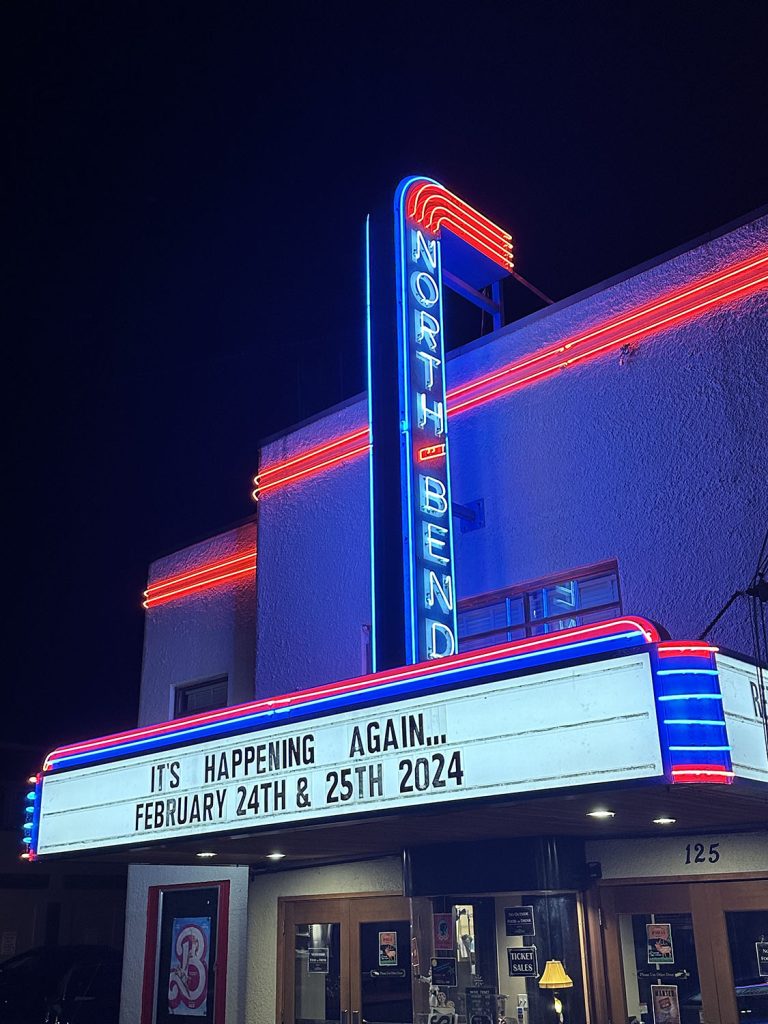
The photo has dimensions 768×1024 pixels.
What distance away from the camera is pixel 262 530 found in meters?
12.7

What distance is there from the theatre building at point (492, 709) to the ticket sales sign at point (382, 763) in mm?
21

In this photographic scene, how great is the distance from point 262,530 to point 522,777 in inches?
259

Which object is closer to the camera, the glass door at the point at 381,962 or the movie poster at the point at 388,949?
the glass door at the point at 381,962

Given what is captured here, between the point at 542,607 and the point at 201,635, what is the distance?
5.35 metres

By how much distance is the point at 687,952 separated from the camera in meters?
8.48

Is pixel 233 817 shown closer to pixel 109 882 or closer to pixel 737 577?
pixel 737 577

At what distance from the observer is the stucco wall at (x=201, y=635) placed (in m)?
13.1

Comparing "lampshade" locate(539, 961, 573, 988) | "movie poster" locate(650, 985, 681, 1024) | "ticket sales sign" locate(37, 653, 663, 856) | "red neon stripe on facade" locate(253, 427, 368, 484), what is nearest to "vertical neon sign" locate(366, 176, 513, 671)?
"ticket sales sign" locate(37, 653, 663, 856)

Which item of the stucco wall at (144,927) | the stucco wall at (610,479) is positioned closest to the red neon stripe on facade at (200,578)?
the stucco wall at (610,479)

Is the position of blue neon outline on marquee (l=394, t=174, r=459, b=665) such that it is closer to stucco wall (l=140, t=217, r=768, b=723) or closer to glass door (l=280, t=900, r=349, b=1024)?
stucco wall (l=140, t=217, r=768, b=723)

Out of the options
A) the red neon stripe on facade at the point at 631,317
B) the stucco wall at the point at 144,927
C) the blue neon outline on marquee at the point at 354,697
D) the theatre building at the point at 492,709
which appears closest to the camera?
the blue neon outline on marquee at the point at 354,697

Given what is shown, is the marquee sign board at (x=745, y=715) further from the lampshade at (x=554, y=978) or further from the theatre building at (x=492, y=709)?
the lampshade at (x=554, y=978)

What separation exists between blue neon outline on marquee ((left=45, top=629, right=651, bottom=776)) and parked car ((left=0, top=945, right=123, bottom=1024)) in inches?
305

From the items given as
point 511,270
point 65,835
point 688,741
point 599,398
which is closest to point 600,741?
point 688,741
